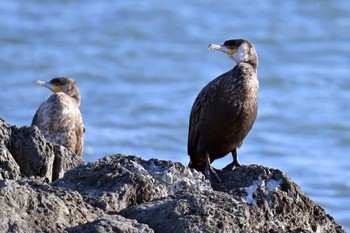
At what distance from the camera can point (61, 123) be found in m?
10.4

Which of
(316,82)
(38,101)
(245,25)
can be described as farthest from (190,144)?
(245,25)

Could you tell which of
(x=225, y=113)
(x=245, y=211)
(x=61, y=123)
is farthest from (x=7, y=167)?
(x=61, y=123)

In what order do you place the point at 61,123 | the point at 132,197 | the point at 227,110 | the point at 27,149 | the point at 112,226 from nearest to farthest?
the point at 112,226
the point at 132,197
the point at 27,149
the point at 227,110
the point at 61,123

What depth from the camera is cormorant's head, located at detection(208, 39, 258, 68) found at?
358 inches

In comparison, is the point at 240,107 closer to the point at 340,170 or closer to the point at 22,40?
the point at 340,170

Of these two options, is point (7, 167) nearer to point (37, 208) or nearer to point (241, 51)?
point (37, 208)

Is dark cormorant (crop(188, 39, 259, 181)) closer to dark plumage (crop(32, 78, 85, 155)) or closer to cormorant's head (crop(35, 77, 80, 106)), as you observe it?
dark plumage (crop(32, 78, 85, 155))

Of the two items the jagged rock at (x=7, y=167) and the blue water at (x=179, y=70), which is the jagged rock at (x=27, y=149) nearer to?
the jagged rock at (x=7, y=167)

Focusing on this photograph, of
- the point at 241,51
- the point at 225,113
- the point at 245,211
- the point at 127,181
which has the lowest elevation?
the point at 245,211

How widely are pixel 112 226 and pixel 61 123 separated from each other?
17.2ft

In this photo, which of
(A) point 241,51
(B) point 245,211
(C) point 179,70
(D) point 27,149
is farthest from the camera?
(C) point 179,70

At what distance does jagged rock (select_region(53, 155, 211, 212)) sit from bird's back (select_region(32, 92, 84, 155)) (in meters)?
Result: 3.99

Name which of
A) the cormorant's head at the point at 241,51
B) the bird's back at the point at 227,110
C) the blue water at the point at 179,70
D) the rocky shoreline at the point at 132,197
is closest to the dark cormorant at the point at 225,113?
the bird's back at the point at 227,110

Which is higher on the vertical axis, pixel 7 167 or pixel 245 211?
pixel 7 167
